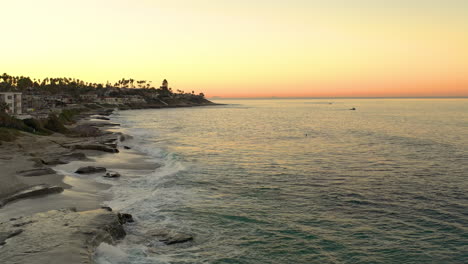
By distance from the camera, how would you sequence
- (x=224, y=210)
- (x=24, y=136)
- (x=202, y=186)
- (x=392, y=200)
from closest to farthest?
(x=224, y=210), (x=392, y=200), (x=202, y=186), (x=24, y=136)

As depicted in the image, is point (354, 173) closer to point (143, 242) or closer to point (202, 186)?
point (202, 186)

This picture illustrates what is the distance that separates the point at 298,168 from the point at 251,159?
26.1ft

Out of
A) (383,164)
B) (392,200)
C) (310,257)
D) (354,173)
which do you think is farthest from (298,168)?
(310,257)

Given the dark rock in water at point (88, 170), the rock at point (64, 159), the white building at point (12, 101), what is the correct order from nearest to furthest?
1. the dark rock in water at point (88, 170)
2. the rock at point (64, 159)
3. the white building at point (12, 101)

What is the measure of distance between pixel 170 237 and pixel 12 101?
102784 mm

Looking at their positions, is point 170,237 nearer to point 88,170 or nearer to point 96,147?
point 88,170

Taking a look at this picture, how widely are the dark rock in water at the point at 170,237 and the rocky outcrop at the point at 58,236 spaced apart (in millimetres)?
1672

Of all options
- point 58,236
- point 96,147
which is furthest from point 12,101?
point 58,236

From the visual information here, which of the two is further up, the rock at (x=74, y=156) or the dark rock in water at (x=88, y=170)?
the rock at (x=74, y=156)

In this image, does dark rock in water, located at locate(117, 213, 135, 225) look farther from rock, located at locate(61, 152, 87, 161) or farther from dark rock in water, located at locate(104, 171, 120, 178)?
rock, located at locate(61, 152, 87, 161)

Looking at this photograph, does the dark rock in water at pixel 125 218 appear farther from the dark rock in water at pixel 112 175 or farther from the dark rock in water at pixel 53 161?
the dark rock in water at pixel 53 161

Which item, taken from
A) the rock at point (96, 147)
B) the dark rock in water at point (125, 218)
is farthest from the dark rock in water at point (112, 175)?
the rock at point (96, 147)

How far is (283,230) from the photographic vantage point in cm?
1853

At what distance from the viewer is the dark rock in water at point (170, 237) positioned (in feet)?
55.4
